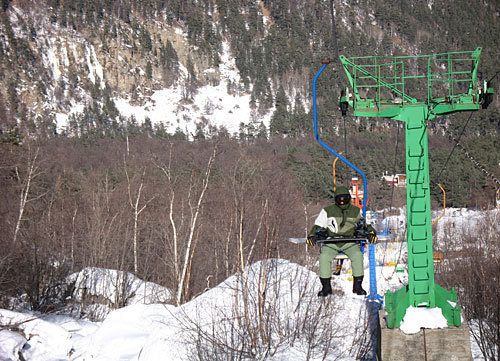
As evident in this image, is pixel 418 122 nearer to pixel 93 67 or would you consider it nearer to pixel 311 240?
pixel 311 240

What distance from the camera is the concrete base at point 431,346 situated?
8836mm

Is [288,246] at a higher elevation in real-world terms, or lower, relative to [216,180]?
lower

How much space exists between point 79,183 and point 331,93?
11312 cm

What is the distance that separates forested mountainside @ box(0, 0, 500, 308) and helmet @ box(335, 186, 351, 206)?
15.3m

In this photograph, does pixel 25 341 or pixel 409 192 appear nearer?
pixel 409 192

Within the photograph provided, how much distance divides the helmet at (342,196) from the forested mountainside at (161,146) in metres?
15.3

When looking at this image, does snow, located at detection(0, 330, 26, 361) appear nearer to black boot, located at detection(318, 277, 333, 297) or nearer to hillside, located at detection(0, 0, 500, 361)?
hillside, located at detection(0, 0, 500, 361)

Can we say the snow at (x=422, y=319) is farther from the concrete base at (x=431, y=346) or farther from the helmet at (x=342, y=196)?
the helmet at (x=342, y=196)

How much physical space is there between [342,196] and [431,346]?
3.03 metres

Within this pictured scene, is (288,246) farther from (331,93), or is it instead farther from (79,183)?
(331,93)

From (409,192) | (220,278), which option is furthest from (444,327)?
(220,278)

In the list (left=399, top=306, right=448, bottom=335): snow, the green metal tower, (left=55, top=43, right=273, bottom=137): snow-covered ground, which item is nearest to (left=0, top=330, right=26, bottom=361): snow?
(left=399, top=306, right=448, bottom=335): snow

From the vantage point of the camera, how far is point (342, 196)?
8.28m

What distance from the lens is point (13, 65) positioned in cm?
14162
